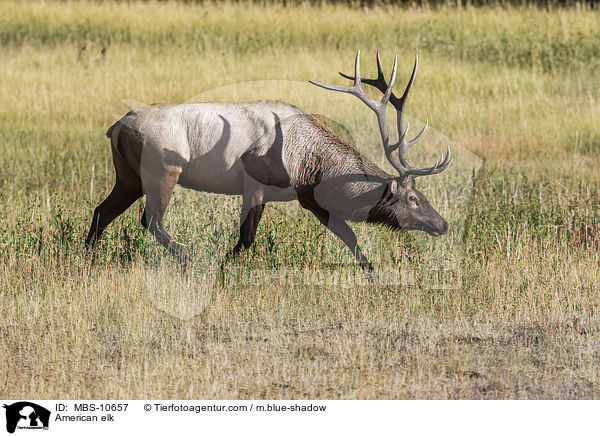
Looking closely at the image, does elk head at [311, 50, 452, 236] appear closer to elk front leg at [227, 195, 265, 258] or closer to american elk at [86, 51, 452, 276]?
american elk at [86, 51, 452, 276]

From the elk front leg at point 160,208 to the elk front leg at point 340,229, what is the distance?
3.56 feet

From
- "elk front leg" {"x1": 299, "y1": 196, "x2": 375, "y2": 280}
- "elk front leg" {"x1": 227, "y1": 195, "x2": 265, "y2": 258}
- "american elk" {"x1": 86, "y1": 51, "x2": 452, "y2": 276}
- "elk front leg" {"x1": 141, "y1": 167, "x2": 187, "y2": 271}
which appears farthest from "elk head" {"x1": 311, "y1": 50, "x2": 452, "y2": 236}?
"elk front leg" {"x1": 141, "y1": 167, "x2": 187, "y2": 271}

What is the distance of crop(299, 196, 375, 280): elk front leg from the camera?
776 cm

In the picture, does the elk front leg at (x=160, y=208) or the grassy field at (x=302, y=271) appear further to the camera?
the elk front leg at (x=160, y=208)

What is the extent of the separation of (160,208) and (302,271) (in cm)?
127

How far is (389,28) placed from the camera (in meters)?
18.2

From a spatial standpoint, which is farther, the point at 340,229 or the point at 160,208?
the point at 340,229

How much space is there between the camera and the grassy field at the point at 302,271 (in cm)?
584

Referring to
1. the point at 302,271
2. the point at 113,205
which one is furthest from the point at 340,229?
the point at 113,205
